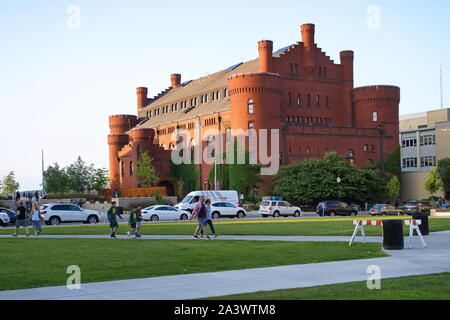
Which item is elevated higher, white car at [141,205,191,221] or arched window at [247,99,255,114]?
arched window at [247,99,255,114]

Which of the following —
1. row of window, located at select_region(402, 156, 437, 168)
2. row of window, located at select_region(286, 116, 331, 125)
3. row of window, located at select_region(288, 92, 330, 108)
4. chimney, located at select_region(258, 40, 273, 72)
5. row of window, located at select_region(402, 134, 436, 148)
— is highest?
chimney, located at select_region(258, 40, 273, 72)

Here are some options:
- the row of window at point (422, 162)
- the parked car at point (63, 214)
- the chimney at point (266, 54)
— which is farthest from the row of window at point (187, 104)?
the parked car at point (63, 214)

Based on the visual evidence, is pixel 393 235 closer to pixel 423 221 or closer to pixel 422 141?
pixel 423 221

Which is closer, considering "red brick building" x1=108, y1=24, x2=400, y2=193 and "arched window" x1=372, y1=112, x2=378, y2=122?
"red brick building" x1=108, y1=24, x2=400, y2=193

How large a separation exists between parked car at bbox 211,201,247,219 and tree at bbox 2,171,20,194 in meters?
91.3

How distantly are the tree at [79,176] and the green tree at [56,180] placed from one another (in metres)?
0.89

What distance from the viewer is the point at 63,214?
144 feet

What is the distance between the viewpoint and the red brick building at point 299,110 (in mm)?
79812

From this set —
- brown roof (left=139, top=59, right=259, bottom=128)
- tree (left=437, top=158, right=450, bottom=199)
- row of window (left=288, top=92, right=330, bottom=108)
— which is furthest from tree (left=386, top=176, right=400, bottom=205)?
brown roof (left=139, top=59, right=259, bottom=128)

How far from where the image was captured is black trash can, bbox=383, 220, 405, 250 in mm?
19141

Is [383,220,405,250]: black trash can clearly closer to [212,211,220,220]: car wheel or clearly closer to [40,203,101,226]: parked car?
[40,203,101,226]: parked car

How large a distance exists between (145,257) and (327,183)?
55729mm

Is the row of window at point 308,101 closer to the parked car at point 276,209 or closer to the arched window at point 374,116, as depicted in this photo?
A: the arched window at point 374,116

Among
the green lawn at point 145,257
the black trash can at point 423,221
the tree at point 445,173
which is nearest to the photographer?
the green lawn at point 145,257
